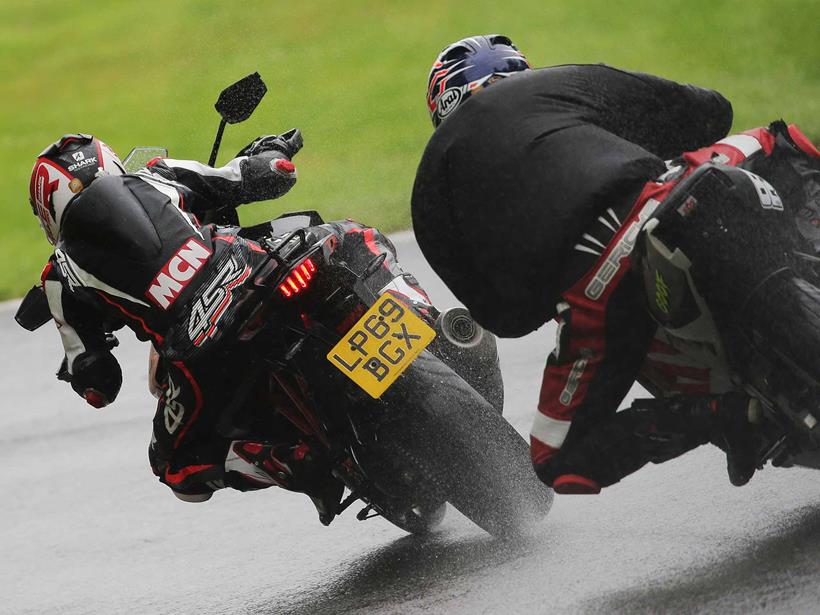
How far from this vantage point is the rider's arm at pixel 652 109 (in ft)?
13.1

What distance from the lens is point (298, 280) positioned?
4.44 meters

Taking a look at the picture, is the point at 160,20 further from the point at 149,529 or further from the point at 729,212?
the point at 729,212

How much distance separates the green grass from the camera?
12.6 metres

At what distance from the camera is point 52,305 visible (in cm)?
494

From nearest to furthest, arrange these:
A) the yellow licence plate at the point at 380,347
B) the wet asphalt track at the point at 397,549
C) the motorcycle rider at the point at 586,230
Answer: the motorcycle rider at the point at 586,230 < the wet asphalt track at the point at 397,549 < the yellow licence plate at the point at 380,347

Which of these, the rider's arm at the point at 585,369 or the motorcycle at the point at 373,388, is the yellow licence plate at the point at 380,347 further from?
the rider's arm at the point at 585,369

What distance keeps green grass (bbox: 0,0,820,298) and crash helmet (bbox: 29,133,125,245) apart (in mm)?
6006

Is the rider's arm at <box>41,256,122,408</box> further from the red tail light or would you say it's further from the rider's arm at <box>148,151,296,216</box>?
the red tail light

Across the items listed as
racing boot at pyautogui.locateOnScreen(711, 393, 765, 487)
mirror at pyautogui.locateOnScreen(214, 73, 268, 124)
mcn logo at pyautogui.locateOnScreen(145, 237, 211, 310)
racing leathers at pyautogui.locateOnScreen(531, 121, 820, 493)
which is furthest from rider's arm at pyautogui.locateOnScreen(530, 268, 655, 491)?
mirror at pyautogui.locateOnScreen(214, 73, 268, 124)

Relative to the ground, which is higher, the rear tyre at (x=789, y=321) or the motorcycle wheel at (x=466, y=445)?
the rear tyre at (x=789, y=321)

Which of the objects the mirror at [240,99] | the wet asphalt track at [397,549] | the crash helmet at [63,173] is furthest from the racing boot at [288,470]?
the mirror at [240,99]

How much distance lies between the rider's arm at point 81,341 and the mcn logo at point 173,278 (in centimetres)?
41

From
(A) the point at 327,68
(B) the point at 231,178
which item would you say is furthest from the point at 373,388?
(A) the point at 327,68

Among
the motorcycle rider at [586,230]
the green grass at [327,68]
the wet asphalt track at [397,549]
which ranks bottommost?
the green grass at [327,68]
